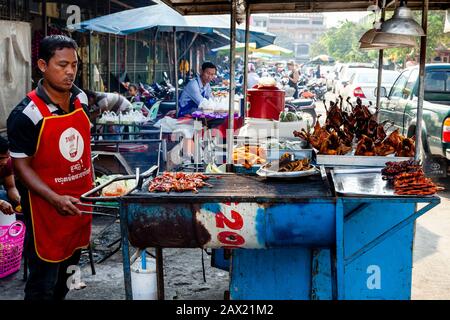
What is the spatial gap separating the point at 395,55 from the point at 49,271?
3015 centimetres

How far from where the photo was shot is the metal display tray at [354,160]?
460cm

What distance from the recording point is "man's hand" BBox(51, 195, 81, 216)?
3402 millimetres

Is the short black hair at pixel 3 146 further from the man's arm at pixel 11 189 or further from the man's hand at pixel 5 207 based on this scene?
the man's hand at pixel 5 207

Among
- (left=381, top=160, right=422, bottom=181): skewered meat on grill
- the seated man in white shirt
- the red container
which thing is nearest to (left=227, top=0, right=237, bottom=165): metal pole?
(left=381, top=160, right=422, bottom=181): skewered meat on grill

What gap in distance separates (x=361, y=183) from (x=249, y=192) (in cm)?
79

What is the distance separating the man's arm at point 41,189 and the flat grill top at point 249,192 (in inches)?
14.2

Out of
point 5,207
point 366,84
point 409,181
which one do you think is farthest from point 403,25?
point 366,84

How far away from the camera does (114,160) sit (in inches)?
284

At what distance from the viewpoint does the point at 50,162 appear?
3.50 metres

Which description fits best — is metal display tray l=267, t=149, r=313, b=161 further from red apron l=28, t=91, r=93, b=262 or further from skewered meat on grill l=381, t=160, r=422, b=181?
red apron l=28, t=91, r=93, b=262

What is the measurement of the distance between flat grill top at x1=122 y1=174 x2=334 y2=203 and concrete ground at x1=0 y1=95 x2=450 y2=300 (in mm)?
1459

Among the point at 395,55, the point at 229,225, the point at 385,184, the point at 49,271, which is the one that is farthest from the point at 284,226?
the point at 395,55

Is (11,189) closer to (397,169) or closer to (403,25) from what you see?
(397,169)

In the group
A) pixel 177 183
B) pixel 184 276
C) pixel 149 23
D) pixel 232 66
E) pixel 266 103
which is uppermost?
pixel 149 23
